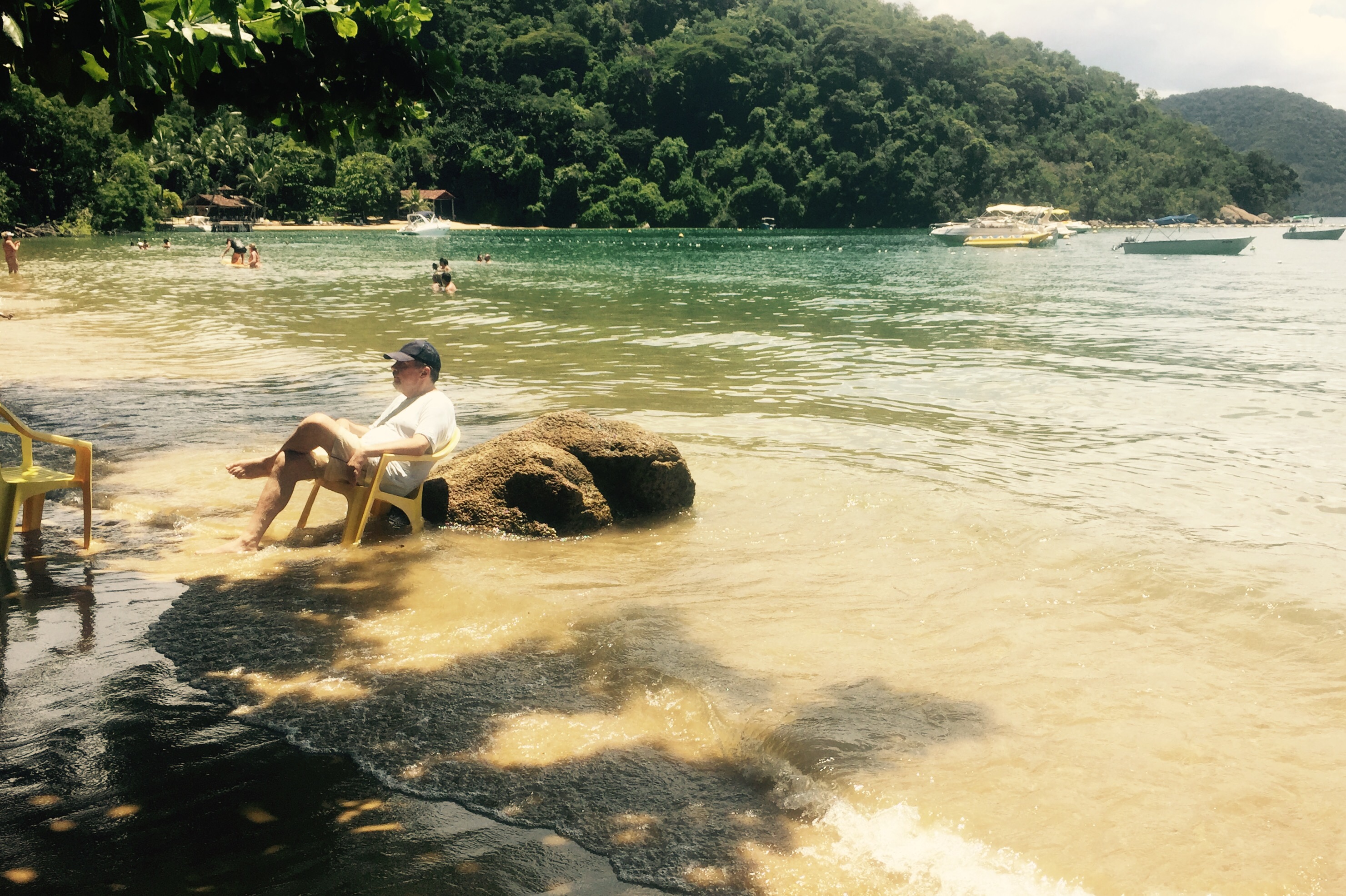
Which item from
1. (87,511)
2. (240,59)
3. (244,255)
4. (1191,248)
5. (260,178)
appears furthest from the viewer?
(260,178)

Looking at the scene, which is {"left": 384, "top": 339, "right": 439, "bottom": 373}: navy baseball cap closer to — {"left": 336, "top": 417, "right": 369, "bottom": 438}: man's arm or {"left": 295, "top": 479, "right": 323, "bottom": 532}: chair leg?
{"left": 336, "top": 417, "right": 369, "bottom": 438}: man's arm

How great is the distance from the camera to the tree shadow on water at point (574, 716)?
304 cm

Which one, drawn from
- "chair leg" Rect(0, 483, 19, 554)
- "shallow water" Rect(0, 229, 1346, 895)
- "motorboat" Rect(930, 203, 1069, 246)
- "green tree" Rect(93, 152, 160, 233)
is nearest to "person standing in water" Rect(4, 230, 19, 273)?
"shallow water" Rect(0, 229, 1346, 895)

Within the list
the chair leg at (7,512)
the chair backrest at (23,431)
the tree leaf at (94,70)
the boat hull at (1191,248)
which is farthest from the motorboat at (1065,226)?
the tree leaf at (94,70)

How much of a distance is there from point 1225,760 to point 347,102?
482 cm

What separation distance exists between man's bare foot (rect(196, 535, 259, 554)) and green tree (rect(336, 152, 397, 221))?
10002 centimetres

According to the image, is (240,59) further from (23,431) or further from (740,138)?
(740,138)

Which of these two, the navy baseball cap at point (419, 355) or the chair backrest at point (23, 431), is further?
the navy baseball cap at point (419, 355)

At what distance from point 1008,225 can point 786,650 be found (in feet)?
242

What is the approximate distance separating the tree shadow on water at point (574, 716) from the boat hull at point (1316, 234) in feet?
299

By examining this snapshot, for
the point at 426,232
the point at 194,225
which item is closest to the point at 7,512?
the point at 194,225

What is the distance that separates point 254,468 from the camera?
5660 millimetres

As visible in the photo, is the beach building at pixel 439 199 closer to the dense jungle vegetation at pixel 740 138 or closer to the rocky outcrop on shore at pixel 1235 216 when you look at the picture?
the dense jungle vegetation at pixel 740 138

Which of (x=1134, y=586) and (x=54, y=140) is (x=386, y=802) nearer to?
(x=1134, y=586)
